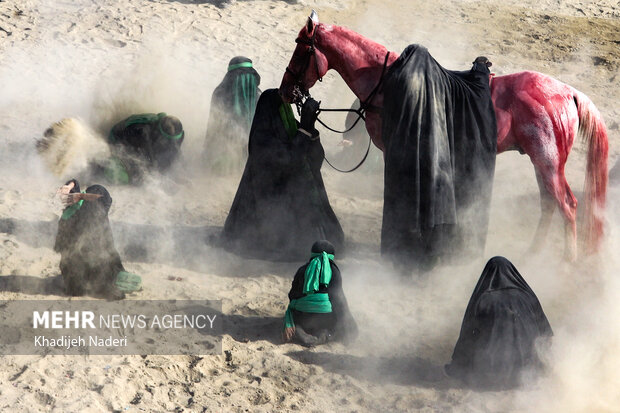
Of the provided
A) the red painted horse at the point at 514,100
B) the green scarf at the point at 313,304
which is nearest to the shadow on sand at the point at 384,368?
the green scarf at the point at 313,304

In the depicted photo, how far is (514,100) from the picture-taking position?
7441 mm

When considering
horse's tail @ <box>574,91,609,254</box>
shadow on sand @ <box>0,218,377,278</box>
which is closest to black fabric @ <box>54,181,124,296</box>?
shadow on sand @ <box>0,218,377,278</box>

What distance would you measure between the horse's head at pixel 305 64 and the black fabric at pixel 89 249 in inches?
80.6

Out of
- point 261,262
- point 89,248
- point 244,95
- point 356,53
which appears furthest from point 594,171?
point 89,248

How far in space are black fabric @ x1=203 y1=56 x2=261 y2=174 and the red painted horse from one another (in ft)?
6.44

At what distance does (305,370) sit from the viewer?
6.31m

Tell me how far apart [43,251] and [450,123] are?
4093 mm

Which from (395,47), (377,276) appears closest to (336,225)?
(377,276)

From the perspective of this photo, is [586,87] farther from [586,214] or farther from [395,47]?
[586,214]

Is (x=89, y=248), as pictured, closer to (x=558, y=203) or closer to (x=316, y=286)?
(x=316, y=286)

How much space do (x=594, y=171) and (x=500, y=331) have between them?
271cm

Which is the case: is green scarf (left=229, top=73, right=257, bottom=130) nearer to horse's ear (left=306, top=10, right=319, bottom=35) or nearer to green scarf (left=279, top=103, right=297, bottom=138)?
green scarf (left=279, top=103, right=297, bottom=138)

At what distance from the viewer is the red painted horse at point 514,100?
24.0 ft

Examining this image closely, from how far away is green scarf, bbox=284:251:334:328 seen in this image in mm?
6457
